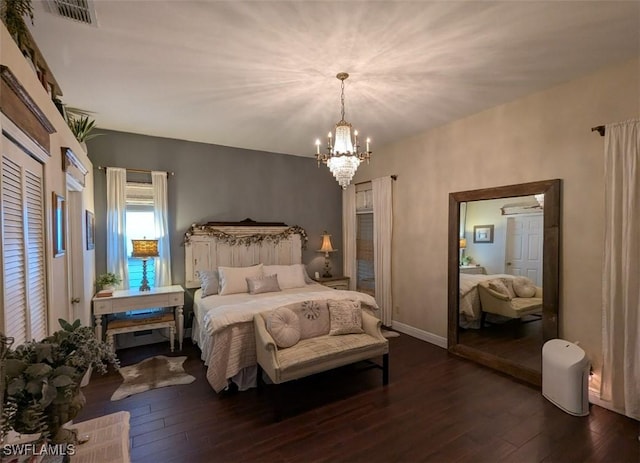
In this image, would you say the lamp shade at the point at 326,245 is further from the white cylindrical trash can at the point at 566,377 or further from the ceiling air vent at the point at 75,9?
the ceiling air vent at the point at 75,9

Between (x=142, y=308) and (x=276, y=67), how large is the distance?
307cm

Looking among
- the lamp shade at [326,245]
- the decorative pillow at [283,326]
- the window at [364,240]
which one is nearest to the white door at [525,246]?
the window at [364,240]

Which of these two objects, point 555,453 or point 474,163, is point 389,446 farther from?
point 474,163

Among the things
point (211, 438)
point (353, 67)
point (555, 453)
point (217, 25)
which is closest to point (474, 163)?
point (353, 67)

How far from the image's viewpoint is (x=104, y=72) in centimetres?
250

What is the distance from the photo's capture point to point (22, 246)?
1533 mm

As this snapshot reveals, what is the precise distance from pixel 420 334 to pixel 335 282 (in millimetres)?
1571

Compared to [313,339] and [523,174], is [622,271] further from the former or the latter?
[313,339]

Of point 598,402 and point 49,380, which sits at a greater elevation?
point 49,380

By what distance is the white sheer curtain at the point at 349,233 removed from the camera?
549cm

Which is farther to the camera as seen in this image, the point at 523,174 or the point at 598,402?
the point at 523,174

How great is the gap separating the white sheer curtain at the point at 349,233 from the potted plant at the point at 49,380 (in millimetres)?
4568

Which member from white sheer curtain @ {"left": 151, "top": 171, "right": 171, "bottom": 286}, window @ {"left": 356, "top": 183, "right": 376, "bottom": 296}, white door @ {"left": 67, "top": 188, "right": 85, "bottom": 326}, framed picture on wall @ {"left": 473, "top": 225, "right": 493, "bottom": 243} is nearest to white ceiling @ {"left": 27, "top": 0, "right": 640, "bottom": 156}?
white sheer curtain @ {"left": 151, "top": 171, "right": 171, "bottom": 286}

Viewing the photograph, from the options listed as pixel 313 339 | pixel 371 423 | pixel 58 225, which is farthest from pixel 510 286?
pixel 58 225
